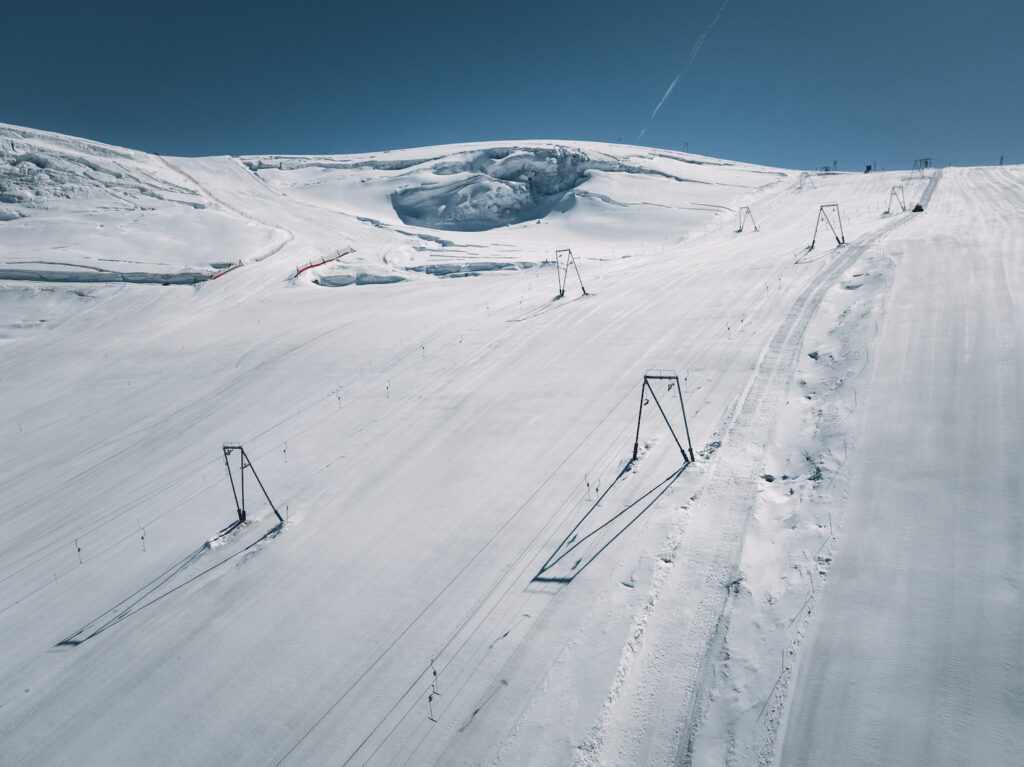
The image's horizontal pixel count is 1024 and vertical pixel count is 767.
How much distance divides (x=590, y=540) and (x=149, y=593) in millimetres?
10652

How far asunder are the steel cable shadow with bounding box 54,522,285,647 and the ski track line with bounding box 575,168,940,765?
9731 mm

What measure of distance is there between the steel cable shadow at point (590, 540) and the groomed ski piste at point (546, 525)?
77 mm

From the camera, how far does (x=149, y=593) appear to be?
40.2 ft

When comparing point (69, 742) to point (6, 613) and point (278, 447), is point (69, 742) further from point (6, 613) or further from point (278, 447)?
point (278, 447)

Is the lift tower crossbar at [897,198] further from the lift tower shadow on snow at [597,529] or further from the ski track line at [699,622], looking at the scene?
the lift tower shadow on snow at [597,529]

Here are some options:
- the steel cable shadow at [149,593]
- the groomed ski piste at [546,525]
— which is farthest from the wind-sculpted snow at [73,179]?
the steel cable shadow at [149,593]

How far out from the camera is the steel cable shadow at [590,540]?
10.8m

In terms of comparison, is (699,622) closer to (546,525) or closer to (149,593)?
(546,525)

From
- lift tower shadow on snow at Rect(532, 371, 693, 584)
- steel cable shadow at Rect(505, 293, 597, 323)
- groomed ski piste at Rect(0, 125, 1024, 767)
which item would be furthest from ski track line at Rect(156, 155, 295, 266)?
lift tower shadow on snow at Rect(532, 371, 693, 584)

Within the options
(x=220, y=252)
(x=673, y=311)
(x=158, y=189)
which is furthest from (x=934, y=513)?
(x=158, y=189)

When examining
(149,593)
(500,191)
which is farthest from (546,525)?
(500,191)

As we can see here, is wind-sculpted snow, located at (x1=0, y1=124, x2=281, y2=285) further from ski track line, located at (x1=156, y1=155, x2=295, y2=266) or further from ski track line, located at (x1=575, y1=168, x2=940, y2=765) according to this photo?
ski track line, located at (x1=575, y1=168, x2=940, y2=765)

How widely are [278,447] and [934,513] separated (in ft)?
61.0

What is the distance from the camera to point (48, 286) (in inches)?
1359
